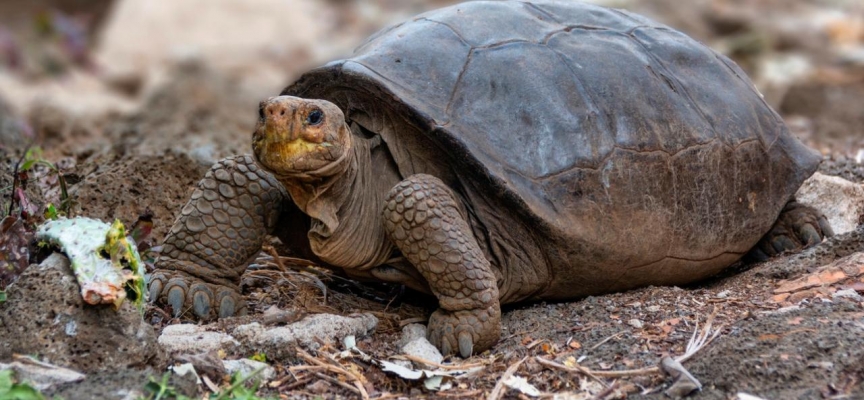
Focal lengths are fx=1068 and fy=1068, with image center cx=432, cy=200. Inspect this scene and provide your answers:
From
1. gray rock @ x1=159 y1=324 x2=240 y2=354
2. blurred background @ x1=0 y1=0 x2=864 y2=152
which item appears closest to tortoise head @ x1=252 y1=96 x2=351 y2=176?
gray rock @ x1=159 y1=324 x2=240 y2=354

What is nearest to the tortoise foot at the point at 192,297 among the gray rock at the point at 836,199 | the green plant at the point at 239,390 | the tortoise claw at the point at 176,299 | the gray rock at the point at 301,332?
the tortoise claw at the point at 176,299

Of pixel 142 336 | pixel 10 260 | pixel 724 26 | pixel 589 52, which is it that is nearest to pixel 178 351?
pixel 142 336

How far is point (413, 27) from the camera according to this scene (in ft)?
13.8

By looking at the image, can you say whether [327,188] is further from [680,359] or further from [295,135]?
[680,359]

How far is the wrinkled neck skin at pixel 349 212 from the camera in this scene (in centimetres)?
375

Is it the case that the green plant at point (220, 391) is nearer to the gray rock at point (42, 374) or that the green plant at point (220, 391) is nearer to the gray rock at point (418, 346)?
the gray rock at point (42, 374)

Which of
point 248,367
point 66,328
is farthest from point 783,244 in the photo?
point 66,328

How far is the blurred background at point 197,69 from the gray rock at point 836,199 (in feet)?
3.04

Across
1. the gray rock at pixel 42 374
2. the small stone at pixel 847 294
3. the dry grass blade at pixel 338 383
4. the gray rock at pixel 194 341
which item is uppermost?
the gray rock at pixel 42 374

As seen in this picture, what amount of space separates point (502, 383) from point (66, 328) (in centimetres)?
130

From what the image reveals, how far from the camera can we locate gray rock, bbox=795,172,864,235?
4.96m

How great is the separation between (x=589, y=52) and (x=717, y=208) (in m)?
0.84

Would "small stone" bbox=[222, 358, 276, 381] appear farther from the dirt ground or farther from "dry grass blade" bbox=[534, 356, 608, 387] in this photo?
"dry grass blade" bbox=[534, 356, 608, 387]

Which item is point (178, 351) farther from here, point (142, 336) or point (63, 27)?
point (63, 27)
